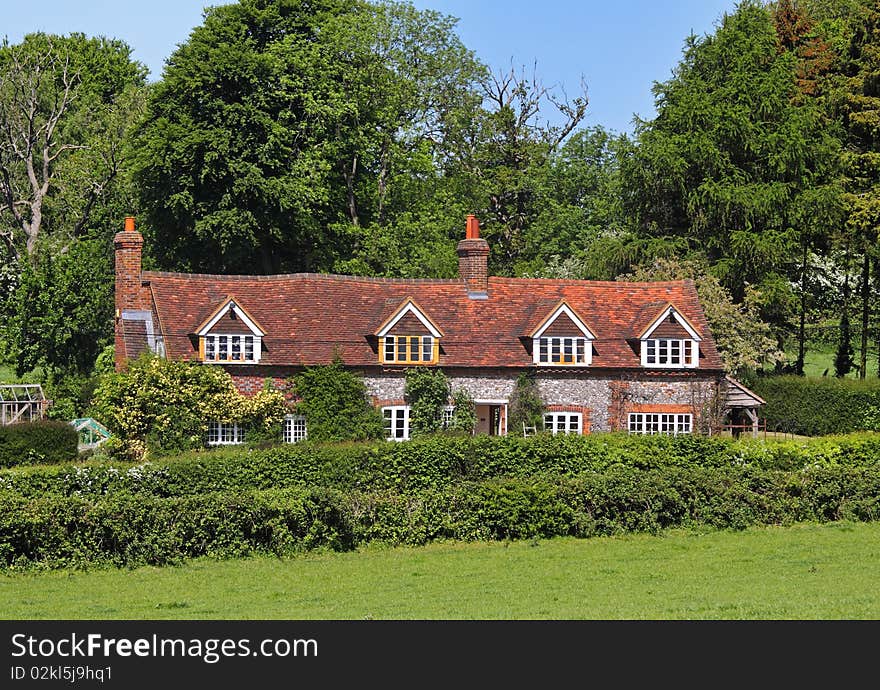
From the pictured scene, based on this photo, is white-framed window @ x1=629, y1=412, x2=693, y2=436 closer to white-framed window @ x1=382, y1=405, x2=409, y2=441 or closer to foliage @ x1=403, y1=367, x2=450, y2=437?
foliage @ x1=403, y1=367, x2=450, y2=437

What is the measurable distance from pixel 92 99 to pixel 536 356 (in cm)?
3944

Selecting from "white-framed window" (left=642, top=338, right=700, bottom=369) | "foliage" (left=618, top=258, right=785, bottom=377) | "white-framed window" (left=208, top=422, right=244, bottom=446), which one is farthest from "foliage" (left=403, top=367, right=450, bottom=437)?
"foliage" (left=618, top=258, right=785, bottom=377)

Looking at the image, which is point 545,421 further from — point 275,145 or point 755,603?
point 755,603

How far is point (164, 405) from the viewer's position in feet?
138

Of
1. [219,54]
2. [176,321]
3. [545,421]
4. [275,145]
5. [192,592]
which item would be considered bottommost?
[192,592]

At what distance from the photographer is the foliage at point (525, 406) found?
46.6m

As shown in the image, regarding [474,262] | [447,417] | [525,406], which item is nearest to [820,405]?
Answer: [525,406]

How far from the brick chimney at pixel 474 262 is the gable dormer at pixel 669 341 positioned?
20.9 ft

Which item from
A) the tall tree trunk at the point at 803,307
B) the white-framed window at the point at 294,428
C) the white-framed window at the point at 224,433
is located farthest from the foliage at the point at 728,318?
the white-framed window at the point at 224,433

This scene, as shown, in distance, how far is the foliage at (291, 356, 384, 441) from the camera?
44.4m

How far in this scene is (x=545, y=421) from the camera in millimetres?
47438

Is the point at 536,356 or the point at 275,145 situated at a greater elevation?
the point at 275,145

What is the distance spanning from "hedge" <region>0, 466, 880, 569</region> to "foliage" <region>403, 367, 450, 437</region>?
12.9 m

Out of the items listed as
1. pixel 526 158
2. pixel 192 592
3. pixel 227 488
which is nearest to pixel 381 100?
pixel 526 158
